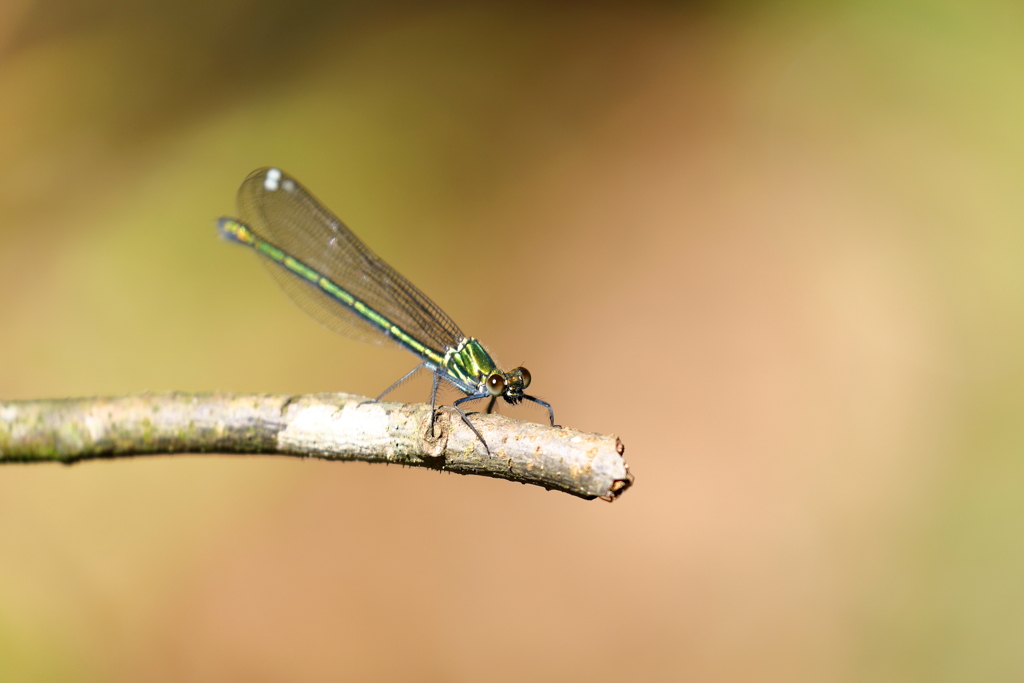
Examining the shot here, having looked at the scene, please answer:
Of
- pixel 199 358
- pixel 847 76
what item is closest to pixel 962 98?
pixel 847 76

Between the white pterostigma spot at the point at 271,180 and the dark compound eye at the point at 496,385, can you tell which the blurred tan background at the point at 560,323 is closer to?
the dark compound eye at the point at 496,385

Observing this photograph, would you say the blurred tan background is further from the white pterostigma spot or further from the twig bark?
the twig bark

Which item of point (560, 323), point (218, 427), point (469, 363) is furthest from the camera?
point (560, 323)

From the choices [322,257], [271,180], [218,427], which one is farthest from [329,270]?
[218,427]

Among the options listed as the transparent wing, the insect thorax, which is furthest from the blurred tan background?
the transparent wing

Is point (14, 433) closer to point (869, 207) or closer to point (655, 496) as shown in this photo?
point (655, 496)

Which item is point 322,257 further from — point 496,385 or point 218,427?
point 218,427

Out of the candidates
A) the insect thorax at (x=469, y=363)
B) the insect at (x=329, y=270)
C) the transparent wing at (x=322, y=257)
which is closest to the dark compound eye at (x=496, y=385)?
the insect thorax at (x=469, y=363)
